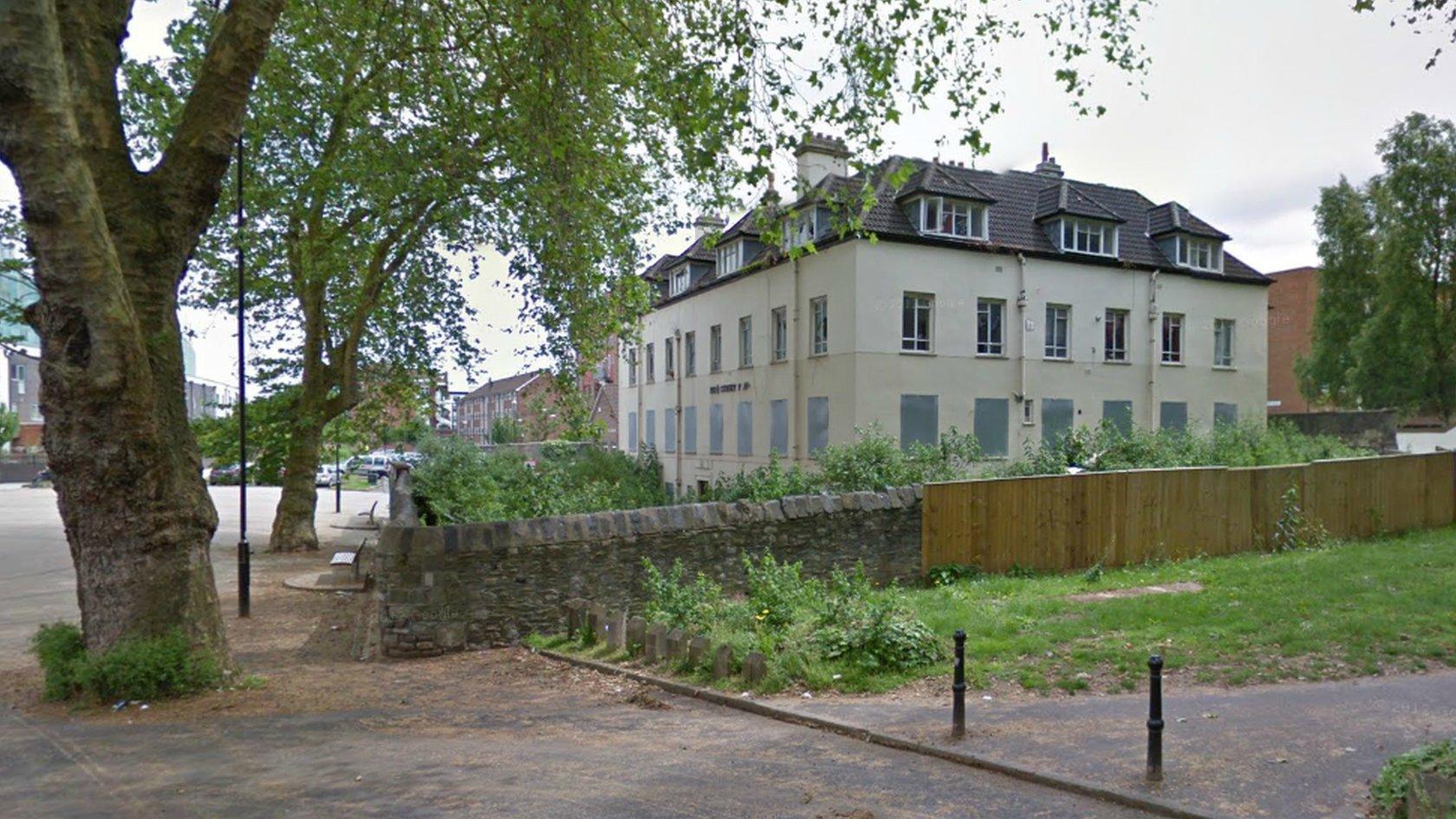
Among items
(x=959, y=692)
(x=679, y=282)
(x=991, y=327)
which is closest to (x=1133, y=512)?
(x=959, y=692)

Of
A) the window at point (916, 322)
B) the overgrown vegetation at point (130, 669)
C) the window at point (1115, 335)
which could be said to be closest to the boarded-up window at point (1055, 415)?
the window at point (1115, 335)

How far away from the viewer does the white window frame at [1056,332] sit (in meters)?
28.1

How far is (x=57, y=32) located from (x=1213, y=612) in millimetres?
12105

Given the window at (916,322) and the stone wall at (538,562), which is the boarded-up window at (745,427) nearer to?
the window at (916,322)

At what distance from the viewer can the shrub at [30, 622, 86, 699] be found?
812 centimetres

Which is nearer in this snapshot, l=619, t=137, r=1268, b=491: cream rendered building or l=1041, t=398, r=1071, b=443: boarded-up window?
l=619, t=137, r=1268, b=491: cream rendered building

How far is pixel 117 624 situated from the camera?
8125 mm

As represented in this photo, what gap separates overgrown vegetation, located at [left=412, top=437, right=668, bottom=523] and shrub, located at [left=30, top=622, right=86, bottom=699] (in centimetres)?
396

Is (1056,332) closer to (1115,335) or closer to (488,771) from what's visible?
(1115,335)

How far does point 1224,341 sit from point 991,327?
10.3 meters

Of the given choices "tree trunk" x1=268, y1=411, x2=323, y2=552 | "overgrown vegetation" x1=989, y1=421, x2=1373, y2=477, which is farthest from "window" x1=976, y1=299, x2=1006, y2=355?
"tree trunk" x1=268, y1=411, x2=323, y2=552

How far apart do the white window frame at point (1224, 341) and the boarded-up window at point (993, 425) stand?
30.9ft

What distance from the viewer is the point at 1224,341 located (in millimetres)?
31781

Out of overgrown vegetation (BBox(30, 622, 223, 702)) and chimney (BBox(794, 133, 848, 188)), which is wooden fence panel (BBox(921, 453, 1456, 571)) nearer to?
overgrown vegetation (BBox(30, 622, 223, 702))
